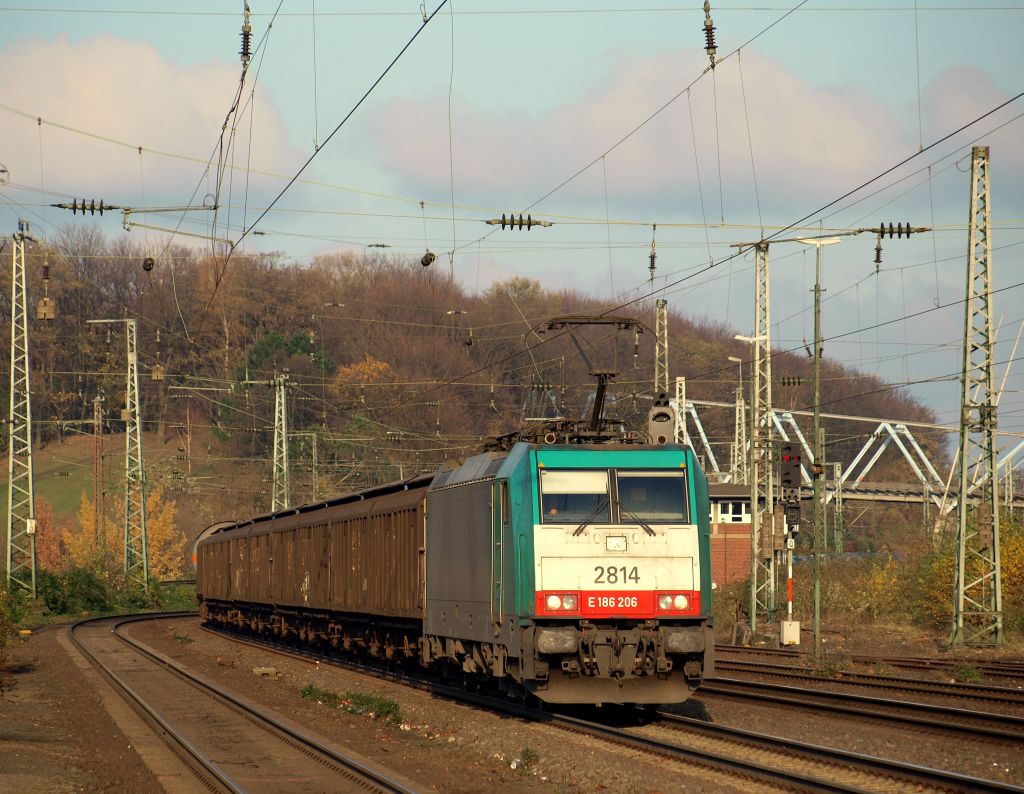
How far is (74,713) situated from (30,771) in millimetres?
6641

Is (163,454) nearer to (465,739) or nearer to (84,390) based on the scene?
(84,390)

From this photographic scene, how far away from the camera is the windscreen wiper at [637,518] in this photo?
16906mm

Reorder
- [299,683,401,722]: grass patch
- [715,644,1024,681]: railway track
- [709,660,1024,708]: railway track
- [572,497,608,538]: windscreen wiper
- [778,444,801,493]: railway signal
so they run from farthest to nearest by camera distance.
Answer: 1. [778,444,801,493]: railway signal
2. [715,644,1024,681]: railway track
3. [709,660,1024,708]: railway track
4. [299,683,401,722]: grass patch
5. [572,497,608,538]: windscreen wiper

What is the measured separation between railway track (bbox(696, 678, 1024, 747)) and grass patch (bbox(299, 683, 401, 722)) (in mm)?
4994

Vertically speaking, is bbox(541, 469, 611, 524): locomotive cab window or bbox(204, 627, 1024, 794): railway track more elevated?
bbox(541, 469, 611, 524): locomotive cab window

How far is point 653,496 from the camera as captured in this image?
1722 cm

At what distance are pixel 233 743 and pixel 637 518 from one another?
6.23m

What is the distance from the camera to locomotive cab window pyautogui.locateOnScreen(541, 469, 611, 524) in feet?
55.3

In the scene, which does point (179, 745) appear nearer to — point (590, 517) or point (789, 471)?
point (590, 517)

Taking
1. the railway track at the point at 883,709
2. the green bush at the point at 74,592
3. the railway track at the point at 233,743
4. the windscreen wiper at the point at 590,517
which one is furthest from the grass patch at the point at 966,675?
the green bush at the point at 74,592

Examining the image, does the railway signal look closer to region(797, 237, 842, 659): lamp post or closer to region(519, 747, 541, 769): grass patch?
region(797, 237, 842, 659): lamp post

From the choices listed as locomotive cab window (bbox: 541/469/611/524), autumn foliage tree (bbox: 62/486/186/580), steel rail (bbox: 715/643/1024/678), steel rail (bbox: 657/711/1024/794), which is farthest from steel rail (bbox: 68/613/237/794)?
autumn foliage tree (bbox: 62/486/186/580)

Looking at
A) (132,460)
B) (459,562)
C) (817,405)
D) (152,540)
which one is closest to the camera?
(459,562)

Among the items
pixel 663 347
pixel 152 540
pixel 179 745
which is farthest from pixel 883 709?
pixel 152 540
